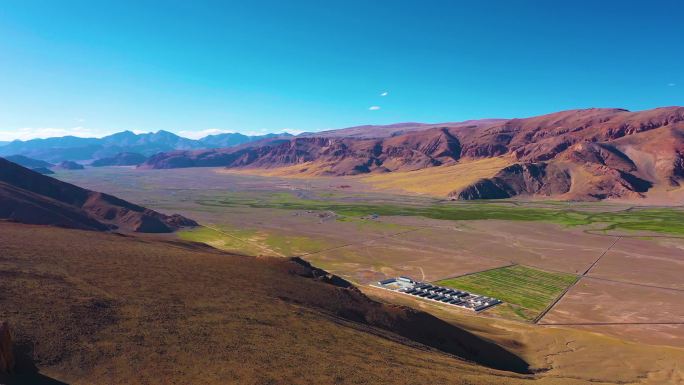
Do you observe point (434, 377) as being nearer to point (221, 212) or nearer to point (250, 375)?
point (250, 375)

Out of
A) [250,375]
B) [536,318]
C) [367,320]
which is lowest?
[536,318]

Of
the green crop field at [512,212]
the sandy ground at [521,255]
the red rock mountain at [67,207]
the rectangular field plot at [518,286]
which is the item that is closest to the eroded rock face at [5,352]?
the rectangular field plot at [518,286]

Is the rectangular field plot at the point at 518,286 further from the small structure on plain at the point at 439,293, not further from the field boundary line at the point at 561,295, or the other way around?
the small structure on plain at the point at 439,293

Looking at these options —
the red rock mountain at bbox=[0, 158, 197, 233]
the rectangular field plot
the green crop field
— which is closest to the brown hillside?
the rectangular field plot

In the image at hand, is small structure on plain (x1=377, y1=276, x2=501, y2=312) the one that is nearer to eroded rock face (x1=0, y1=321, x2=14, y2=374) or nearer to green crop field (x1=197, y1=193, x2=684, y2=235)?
eroded rock face (x1=0, y1=321, x2=14, y2=374)

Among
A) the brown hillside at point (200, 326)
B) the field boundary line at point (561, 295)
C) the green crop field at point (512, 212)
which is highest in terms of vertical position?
the brown hillside at point (200, 326)

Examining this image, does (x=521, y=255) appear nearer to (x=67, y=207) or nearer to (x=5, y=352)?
(x=5, y=352)

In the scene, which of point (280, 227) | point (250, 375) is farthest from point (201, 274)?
point (280, 227)
